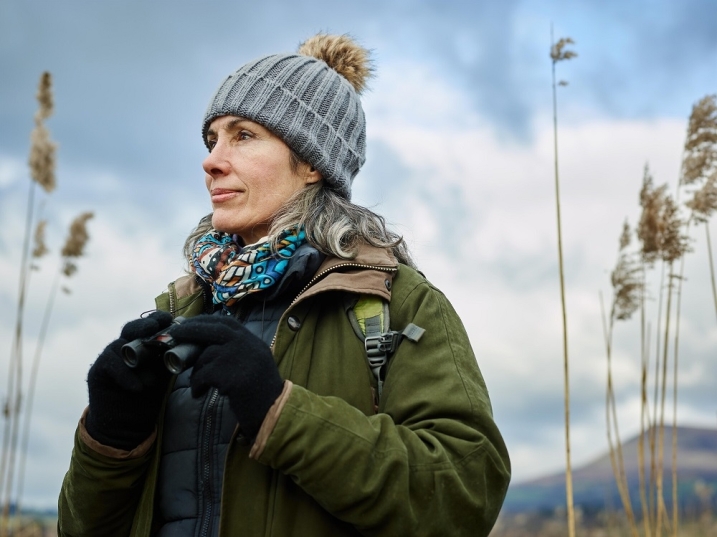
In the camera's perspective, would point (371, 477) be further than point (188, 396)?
No

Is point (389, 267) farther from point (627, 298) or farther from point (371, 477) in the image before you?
point (627, 298)

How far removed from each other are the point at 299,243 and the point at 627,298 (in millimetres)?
2214

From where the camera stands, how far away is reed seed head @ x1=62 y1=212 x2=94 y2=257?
3.75m

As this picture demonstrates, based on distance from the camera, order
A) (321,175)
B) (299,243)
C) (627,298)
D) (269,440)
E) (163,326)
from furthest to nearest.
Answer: (627,298) < (321,175) < (299,243) < (163,326) < (269,440)

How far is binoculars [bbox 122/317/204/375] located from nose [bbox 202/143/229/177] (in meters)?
0.48

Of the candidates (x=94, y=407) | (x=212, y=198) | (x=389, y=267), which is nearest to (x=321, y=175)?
(x=212, y=198)

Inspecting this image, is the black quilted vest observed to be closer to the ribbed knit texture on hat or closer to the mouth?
the mouth

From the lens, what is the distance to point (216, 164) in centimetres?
209

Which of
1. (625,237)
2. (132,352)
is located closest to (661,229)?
(625,237)

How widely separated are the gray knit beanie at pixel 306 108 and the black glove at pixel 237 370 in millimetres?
806

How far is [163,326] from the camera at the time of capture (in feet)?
5.63

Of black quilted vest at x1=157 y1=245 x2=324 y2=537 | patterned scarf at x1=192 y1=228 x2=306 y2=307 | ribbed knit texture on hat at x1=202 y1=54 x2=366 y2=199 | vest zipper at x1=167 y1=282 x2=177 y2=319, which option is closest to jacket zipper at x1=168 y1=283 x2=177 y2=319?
vest zipper at x1=167 y1=282 x2=177 y2=319

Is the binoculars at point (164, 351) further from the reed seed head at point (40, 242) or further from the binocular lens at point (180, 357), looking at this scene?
the reed seed head at point (40, 242)

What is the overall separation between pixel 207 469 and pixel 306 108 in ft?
3.48
